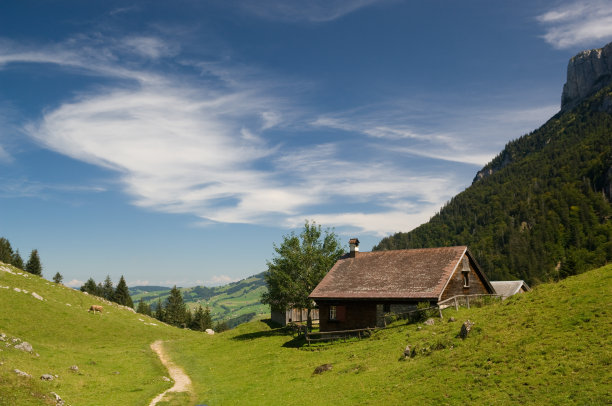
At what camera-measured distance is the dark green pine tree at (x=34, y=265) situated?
110 m

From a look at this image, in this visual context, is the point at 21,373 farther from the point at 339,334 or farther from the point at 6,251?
the point at 6,251

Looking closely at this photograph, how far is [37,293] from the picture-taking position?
2253 inches

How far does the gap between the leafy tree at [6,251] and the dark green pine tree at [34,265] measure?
5.15m

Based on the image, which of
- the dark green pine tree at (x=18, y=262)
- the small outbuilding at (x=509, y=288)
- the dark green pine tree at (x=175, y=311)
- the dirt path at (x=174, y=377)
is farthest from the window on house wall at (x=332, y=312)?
the dark green pine tree at (x=18, y=262)

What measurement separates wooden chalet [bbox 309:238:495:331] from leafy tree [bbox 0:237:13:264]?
358ft

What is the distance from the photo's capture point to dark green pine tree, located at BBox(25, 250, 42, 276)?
109562 mm

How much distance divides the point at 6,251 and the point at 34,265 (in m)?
10.2

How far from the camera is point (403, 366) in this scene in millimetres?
22172

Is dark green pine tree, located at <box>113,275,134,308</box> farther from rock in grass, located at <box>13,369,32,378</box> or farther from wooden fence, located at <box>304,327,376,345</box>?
rock in grass, located at <box>13,369,32,378</box>

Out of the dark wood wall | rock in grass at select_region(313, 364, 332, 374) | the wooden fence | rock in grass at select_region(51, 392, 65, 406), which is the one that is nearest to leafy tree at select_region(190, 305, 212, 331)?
the dark wood wall

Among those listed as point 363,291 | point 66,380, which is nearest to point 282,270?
point 363,291

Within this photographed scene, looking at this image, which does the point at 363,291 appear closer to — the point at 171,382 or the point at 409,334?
the point at 409,334

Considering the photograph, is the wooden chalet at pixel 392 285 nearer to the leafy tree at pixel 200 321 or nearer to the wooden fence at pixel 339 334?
the wooden fence at pixel 339 334

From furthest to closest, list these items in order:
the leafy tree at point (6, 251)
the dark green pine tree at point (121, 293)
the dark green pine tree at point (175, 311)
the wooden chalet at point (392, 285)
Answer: the dark green pine tree at point (121, 293)
the leafy tree at point (6, 251)
the dark green pine tree at point (175, 311)
the wooden chalet at point (392, 285)
